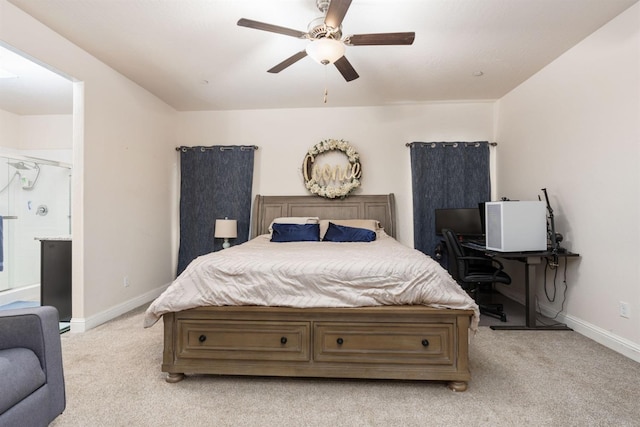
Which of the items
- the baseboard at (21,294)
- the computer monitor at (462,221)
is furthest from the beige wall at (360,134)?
the baseboard at (21,294)

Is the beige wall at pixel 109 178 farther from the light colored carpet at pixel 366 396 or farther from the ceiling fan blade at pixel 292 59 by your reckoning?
the ceiling fan blade at pixel 292 59

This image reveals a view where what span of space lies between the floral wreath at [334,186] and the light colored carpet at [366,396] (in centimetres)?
256

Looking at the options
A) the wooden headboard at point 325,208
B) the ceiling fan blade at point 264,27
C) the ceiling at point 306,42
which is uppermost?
the ceiling at point 306,42

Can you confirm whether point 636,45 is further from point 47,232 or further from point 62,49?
point 47,232

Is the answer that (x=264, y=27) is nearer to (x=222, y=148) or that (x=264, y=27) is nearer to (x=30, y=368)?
(x=30, y=368)

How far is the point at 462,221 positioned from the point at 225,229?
10.4 ft

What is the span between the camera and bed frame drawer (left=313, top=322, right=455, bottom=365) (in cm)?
197

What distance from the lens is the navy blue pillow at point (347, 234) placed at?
12.0 feet

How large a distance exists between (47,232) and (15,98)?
1854mm

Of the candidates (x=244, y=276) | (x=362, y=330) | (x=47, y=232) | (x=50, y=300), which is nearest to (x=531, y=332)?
(x=362, y=330)

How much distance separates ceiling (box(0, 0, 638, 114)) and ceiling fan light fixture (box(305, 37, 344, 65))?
377 millimetres

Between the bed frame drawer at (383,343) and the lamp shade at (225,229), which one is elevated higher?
the lamp shade at (225,229)

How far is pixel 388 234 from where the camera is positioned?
4.32 meters

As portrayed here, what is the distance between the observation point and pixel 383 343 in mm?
2008
